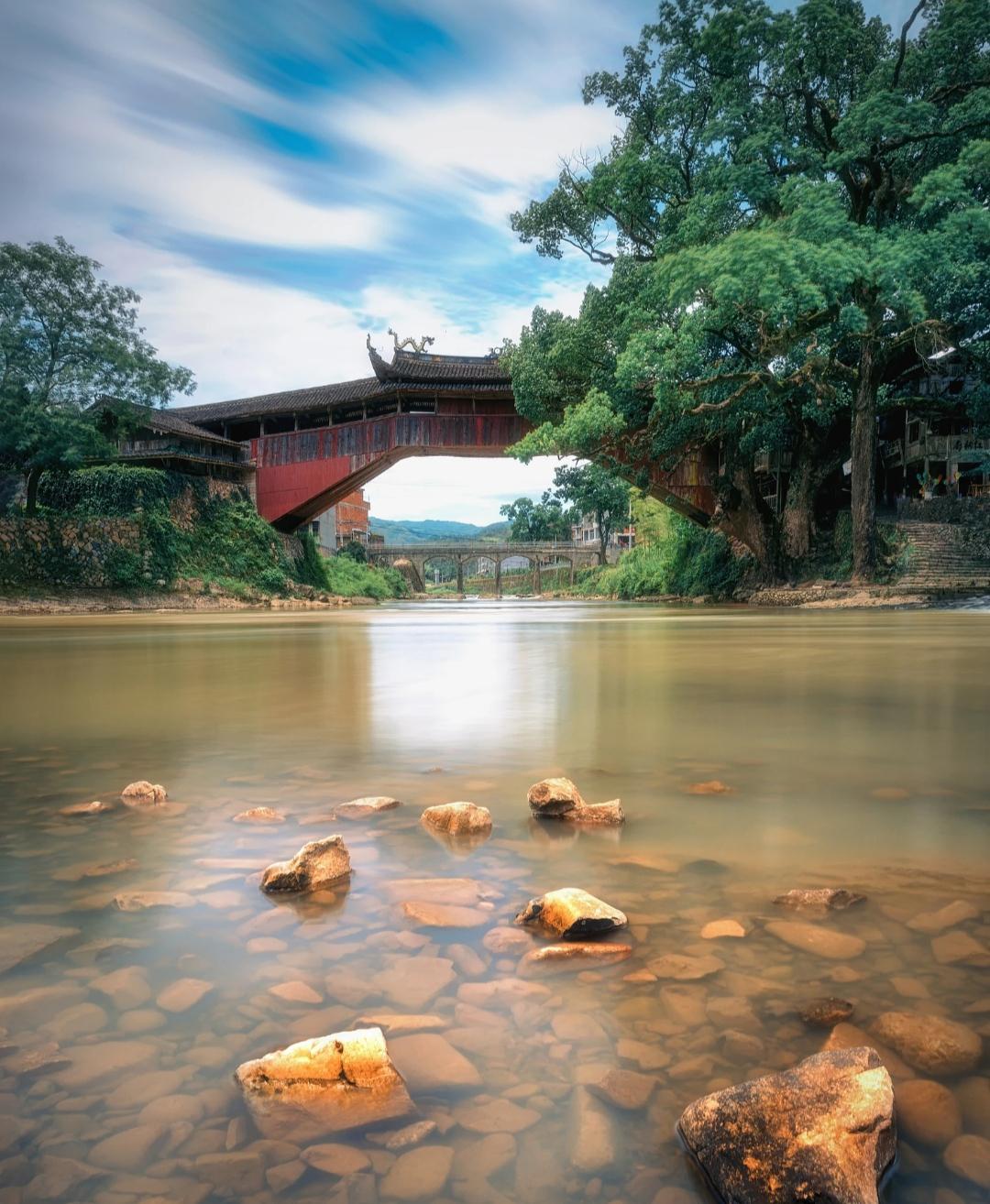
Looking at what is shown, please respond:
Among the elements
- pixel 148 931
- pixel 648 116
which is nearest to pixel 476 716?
pixel 148 931

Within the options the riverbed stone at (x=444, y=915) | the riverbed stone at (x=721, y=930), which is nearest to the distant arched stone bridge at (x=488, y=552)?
the riverbed stone at (x=444, y=915)

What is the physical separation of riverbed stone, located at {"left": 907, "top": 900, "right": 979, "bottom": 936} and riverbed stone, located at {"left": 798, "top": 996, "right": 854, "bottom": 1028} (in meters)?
0.34

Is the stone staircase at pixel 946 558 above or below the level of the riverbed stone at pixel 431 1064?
above

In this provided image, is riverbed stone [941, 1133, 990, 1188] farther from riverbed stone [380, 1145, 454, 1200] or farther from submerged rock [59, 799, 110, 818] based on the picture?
submerged rock [59, 799, 110, 818]

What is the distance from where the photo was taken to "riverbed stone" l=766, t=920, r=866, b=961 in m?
1.28

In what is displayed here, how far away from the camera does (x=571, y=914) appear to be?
4.40 ft

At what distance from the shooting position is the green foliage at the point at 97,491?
91.4 ft

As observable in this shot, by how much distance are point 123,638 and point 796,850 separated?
34.4ft

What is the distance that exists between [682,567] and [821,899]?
29.9 m

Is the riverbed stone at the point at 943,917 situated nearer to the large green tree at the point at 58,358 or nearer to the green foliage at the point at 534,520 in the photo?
the large green tree at the point at 58,358

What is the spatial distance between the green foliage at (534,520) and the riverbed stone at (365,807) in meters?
66.4

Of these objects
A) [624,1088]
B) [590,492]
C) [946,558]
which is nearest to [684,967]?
[624,1088]

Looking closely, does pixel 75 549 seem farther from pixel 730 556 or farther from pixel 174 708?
pixel 174 708

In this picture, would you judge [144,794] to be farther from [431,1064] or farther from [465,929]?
[431,1064]
